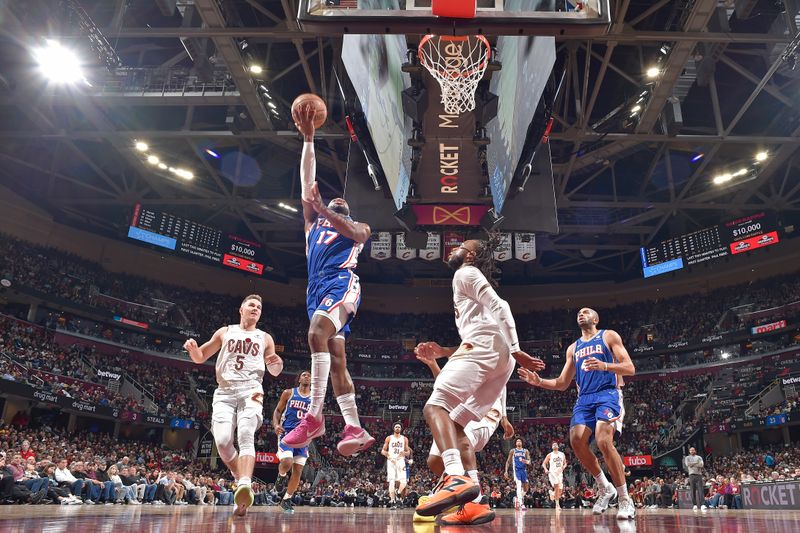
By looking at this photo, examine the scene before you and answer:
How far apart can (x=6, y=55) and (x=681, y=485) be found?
2566 centimetres

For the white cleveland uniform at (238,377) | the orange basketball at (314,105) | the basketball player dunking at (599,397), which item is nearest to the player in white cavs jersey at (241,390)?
the white cleveland uniform at (238,377)

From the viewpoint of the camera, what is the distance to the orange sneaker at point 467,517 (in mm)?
4016

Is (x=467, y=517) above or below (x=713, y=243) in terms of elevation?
below

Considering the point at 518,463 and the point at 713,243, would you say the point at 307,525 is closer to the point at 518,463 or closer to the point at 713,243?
the point at 518,463

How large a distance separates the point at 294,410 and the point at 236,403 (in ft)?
13.1

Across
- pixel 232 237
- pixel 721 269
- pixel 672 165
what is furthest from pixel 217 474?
pixel 721 269

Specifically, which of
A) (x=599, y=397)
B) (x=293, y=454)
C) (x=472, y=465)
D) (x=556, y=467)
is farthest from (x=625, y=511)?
(x=556, y=467)

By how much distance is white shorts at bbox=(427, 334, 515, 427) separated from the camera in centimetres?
416

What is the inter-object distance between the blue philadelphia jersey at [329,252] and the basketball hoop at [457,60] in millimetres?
5599

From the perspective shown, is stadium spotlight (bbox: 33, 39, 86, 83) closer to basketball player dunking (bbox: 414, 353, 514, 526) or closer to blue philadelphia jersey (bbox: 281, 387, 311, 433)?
blue philadelphia jersey (bbox: 281, 387, 311, 433)

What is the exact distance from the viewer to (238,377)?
5.59m

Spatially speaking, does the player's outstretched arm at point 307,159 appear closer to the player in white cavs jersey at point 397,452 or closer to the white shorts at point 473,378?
the white shorts at point 473,378

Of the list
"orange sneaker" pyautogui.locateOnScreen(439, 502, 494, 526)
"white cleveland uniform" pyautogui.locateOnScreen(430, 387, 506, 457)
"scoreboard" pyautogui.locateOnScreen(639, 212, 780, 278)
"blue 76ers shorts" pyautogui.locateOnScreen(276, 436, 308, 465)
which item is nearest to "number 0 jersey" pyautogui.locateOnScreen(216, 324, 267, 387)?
"white cleveland uniform" pyautogui.locateOnScreen(430, 387, 506, 457)

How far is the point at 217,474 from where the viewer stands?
80.7 feet
